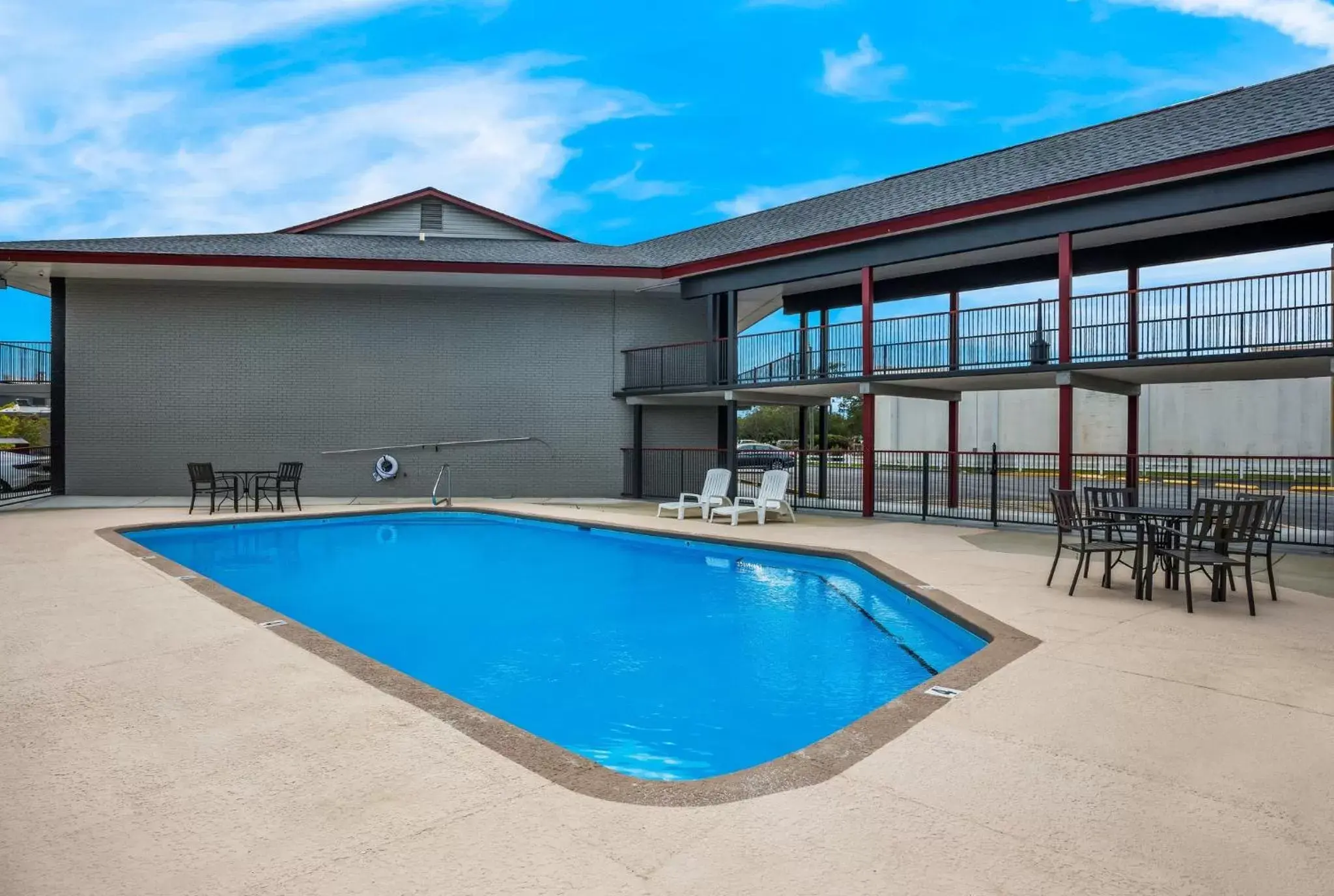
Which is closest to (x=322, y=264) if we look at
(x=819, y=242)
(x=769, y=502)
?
(x=819, y=242)

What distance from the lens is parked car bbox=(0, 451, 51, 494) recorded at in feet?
48.3

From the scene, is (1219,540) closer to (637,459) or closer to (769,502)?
(769,502)

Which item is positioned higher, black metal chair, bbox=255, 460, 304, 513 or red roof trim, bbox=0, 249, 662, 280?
red roof trim, bbox=0, 249, 662, 280

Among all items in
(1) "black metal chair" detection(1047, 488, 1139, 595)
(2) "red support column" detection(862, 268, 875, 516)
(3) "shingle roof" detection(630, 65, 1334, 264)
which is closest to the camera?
(1) "black metal chair" detection(1047, 488, 1139, 595)

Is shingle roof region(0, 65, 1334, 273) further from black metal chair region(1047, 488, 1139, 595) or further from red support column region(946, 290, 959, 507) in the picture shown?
black metal chair region(1047, 488, 1139, 595)

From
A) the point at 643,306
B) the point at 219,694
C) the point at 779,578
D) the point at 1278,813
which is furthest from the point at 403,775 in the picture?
the point at 643,306

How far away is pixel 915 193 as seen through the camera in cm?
1449

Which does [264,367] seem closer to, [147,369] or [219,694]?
[147,369]

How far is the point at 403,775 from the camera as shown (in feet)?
9.73

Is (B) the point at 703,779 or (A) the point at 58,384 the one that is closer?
(B) the point at 703,779

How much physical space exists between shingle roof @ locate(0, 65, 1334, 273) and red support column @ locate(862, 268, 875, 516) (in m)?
1.16

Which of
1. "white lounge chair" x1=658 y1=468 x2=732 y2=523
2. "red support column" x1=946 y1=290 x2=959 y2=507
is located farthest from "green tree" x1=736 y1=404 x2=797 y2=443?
"white lounge chair" x1=658 y1=468 x2=732 y2=523

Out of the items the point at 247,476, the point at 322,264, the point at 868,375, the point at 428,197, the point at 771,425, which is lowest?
the point at 247,476

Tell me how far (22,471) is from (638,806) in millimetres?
17623
